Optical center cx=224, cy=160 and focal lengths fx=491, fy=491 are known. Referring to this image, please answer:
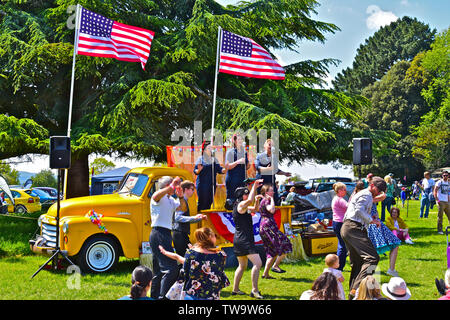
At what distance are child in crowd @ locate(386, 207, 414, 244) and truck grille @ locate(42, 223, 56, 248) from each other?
701 cm

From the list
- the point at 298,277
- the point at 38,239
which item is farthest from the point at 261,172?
the point at 38,239

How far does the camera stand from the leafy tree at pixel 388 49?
63.7 m

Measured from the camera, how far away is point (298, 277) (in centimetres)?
912

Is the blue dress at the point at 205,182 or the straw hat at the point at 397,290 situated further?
the blue dress at the point at 205,182

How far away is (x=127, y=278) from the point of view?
8938 mm

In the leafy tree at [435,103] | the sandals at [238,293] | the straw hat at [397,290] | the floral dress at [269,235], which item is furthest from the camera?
the leafy tree at [435,103]

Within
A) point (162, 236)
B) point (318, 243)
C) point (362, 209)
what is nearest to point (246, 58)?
point (318, 243)

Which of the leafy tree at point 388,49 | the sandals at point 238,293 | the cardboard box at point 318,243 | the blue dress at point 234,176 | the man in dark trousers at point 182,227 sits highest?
the leafy tree at point 388,49

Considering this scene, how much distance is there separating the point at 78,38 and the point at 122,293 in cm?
654

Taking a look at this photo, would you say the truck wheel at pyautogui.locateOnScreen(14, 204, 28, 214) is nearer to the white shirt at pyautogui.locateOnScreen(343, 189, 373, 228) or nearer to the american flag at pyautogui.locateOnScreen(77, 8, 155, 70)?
the american flag at pyautogui.locateOnScreen(77, 8, 155, 70)

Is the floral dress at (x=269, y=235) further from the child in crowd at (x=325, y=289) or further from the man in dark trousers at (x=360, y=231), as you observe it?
the child in crowd at (x=325, y=289)

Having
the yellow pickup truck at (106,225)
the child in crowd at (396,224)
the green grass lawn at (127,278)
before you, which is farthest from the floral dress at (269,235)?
the child in crowd at (396,224)

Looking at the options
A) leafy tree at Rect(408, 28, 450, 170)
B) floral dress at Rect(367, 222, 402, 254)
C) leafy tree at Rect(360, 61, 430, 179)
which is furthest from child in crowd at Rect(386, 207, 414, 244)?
leafy tree at Rect(360, 61, 430, 179)

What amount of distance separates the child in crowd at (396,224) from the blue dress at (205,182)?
12.7 ft
